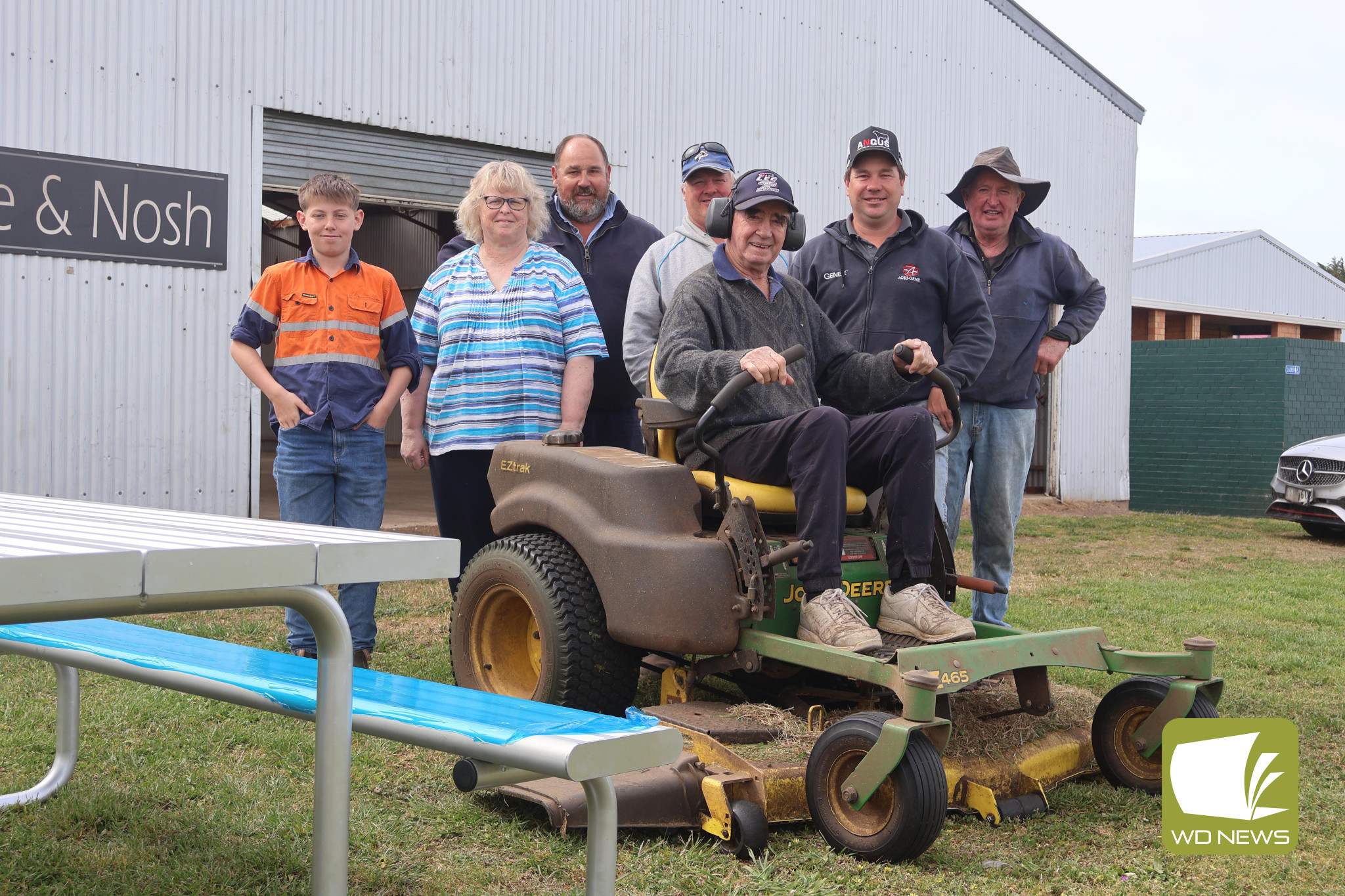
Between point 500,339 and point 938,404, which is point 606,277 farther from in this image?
point 938,404

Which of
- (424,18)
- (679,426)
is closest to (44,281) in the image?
(424,18)

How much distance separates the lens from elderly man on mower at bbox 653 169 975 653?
3.38m

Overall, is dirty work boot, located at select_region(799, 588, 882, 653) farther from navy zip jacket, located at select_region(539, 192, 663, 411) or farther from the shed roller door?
the shed roller door

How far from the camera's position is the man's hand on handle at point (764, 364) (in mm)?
3328

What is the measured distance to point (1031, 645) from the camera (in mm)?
3191

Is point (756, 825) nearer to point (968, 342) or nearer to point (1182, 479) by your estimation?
point (968, 342)

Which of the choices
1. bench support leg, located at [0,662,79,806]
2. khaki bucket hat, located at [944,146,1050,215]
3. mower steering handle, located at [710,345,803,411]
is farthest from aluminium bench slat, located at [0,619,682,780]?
khaki bucket hat, located at [944,146,1050,215]

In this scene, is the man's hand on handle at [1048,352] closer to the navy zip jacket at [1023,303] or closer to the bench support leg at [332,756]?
the navy zip jacket at [1023,303]

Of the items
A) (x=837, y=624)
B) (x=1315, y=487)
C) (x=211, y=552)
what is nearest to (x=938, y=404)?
(x=837, y=624)

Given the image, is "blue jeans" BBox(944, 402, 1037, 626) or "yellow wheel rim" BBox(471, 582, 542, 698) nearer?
"yellow wheel rim" BBox(471, 582, 542, 698)

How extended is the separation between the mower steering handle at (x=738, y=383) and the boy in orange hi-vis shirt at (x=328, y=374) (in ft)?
5.23

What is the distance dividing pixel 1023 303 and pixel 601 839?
3776mm

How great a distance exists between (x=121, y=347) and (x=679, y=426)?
244 inches

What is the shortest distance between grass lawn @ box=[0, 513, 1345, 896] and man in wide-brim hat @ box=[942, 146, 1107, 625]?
0.74 m
